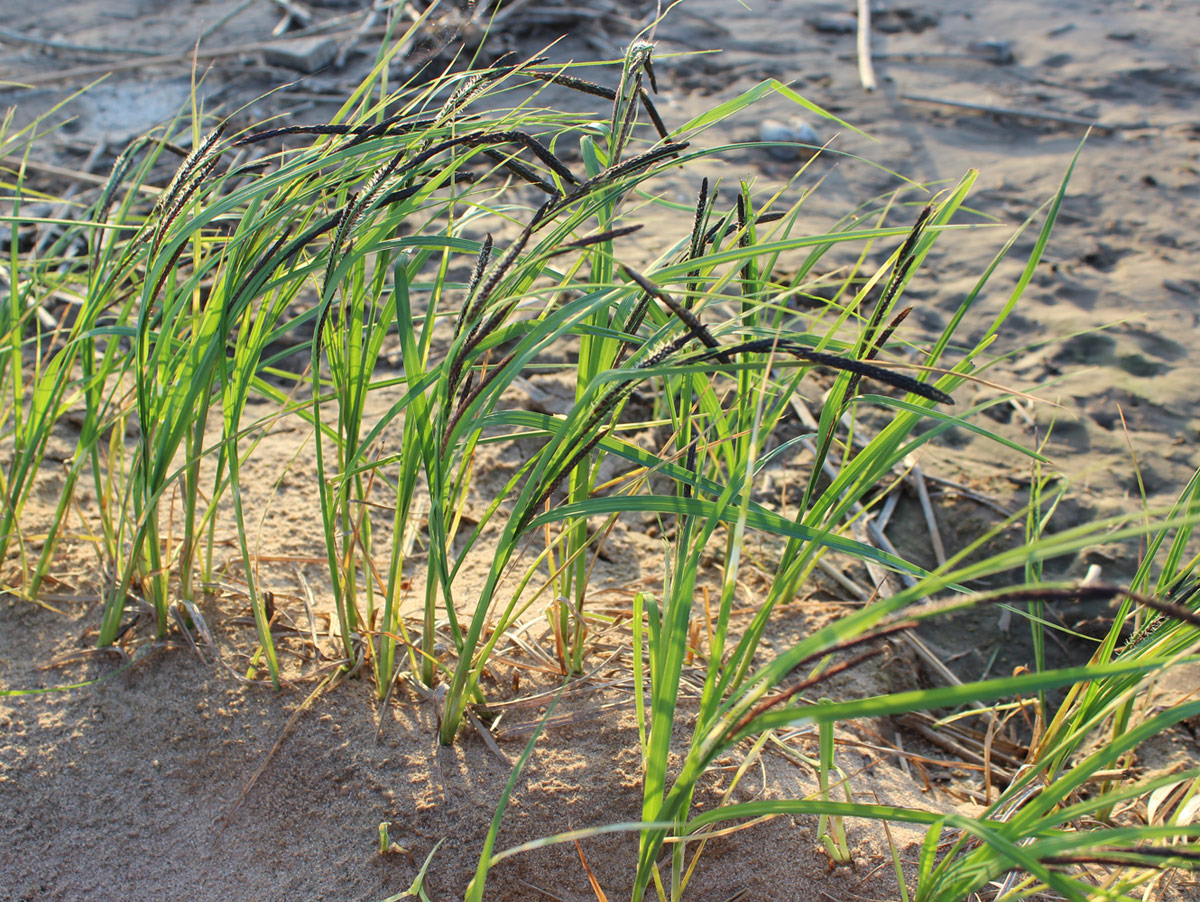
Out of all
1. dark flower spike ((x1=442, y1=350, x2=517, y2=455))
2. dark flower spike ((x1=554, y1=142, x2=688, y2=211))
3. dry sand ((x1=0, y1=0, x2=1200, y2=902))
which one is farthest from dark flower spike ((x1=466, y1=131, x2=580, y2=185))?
dry sand ((x1=0, y1=0, x2=1200, y2=902))

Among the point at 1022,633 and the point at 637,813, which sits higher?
the point at 637,813

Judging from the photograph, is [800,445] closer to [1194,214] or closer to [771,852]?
[771,852]

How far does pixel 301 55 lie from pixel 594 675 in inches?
144

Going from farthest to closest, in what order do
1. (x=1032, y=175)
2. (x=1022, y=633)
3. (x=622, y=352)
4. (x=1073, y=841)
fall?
1. (x=1032, y=175)
2. (x=1022, y=633)
3. (x=622, y=352)
4. (x=1073, y=841)

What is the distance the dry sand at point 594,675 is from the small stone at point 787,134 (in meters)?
0.09

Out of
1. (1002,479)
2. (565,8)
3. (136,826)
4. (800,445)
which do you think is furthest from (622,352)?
(565,8)

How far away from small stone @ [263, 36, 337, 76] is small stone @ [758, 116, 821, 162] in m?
2.05

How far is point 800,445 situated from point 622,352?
107 centimetres

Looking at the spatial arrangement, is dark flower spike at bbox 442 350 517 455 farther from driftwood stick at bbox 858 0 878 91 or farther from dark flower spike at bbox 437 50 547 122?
driftwood stick at bbox 858 0 878 91

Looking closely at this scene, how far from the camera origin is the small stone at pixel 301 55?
3916 mm

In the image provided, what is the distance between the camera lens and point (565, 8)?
14.0ft

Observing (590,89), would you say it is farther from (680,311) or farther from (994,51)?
(994,51)

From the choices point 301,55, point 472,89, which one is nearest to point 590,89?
point 472,89

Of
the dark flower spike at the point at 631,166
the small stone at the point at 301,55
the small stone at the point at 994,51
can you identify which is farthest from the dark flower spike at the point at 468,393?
the small stone at the point at 994,51
